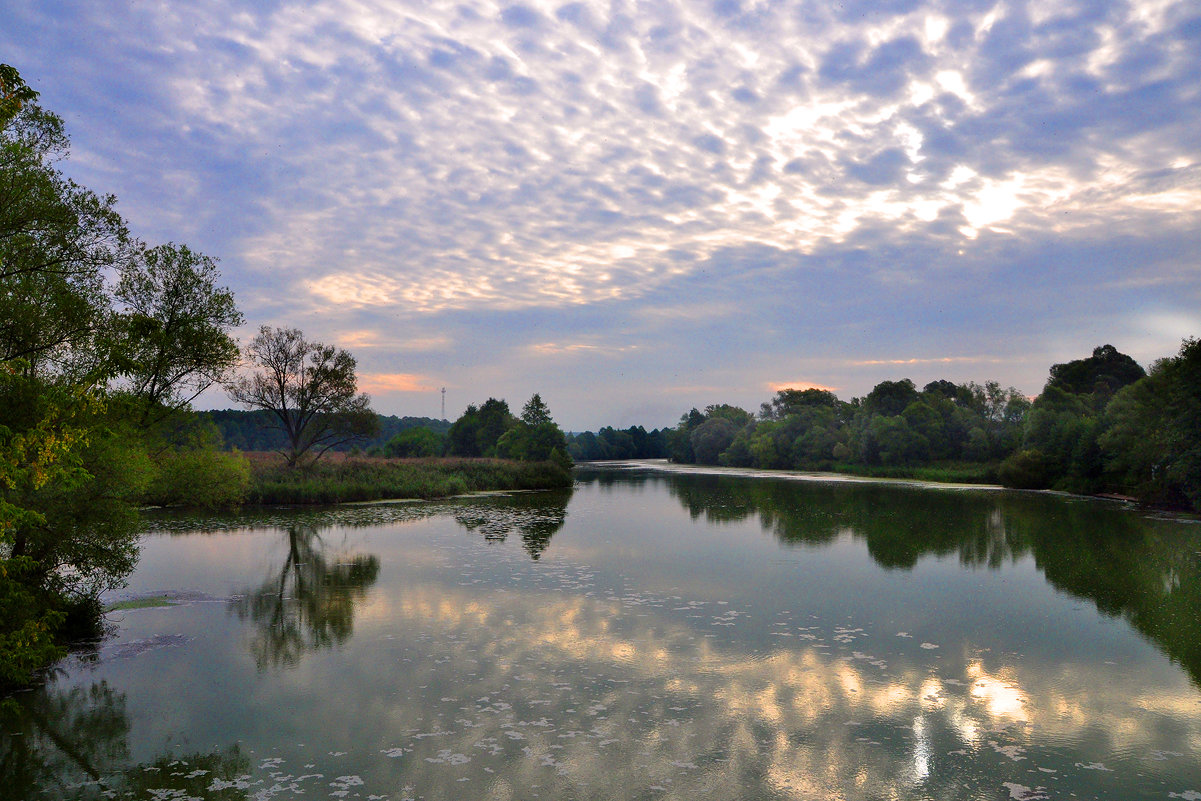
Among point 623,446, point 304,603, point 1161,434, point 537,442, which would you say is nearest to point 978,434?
point 1161,434

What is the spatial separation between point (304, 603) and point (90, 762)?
7169mm

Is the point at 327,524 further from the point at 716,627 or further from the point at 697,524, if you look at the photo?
the point at 716,627

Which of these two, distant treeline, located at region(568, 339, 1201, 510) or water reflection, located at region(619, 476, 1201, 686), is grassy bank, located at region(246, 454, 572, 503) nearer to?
water reflection, located at region(619, 476, 1201, 686)

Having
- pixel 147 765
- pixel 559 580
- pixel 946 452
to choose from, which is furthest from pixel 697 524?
pixel 946 452

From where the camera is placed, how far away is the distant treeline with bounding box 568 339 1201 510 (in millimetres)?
33656

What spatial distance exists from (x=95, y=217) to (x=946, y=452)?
248 ft

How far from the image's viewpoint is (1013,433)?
63.8 metres

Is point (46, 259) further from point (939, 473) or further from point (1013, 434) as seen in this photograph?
point (1013, 434)

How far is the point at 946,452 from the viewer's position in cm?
7256

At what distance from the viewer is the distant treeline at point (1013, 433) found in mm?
33656

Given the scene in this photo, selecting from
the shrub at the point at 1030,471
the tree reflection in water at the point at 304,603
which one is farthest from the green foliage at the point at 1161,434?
the tree reflection in water at the point at 304,603

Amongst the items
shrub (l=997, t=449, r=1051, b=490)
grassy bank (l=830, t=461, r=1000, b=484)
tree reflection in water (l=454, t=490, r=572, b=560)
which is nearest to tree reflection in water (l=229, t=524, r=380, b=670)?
tree reflection in water (l=454, t=490, r=572, b=560)

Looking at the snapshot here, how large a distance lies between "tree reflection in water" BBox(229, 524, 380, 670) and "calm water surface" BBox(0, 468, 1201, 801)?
81mm

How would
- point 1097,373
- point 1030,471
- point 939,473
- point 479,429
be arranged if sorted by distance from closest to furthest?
point 1030,471 → point 939,473 → point 1097,373 → point 479,429
